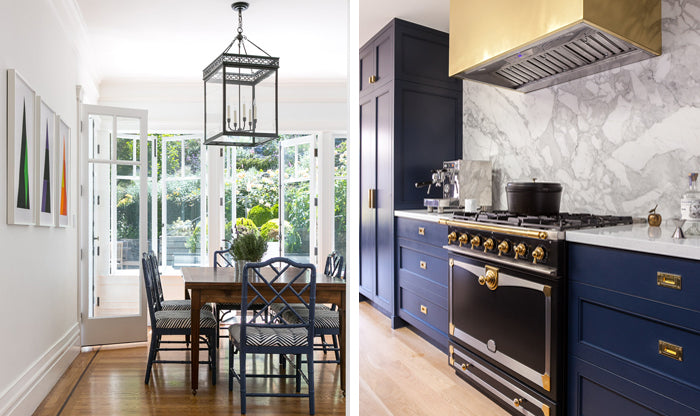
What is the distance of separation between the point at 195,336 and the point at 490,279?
5.24ft

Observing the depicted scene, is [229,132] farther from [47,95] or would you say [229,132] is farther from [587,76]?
[587,76]

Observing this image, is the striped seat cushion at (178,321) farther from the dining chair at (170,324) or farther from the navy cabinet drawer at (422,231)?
the navy cabinet drawer at (422,231)

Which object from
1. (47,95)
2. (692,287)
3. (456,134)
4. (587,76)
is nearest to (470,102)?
(456,134)

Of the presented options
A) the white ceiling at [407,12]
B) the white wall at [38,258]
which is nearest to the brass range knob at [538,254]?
the white ceiling at [407,12]

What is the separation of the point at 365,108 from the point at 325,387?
7.03 feet

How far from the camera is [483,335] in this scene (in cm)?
230

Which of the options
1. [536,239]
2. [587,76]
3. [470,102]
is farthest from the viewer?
[470,102]

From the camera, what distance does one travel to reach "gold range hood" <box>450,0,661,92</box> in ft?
6.20

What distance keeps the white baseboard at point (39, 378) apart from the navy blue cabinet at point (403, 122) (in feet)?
6.88

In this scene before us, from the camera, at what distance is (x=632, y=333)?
5.12 ft

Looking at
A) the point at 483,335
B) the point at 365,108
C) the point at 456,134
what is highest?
the point at 365,108

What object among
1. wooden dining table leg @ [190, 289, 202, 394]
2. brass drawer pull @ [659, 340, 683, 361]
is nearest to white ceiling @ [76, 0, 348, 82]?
wooden dining table leg @ [190, 289, 202, 394]

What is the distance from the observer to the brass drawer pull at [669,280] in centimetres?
140

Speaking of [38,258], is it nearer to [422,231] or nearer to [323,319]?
[323,319]
